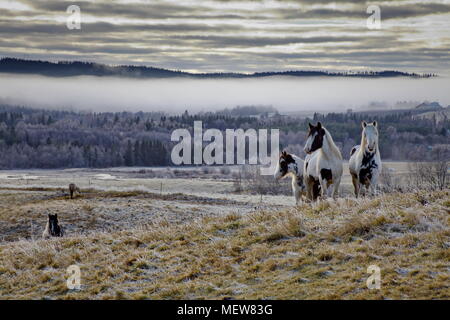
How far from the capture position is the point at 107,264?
12555 millimetres

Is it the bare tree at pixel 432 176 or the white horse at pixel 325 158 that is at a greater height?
the white horse at pixel 325 158

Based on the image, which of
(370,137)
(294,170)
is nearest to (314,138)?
(370,137)

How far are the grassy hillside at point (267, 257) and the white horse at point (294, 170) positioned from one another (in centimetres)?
544

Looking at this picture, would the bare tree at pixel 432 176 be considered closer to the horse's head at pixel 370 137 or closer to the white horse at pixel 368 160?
the white horse at pixel 368 160

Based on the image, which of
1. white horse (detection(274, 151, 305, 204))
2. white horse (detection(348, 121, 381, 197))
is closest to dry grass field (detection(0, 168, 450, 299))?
white horse (detection(348, 121, 381, 197))

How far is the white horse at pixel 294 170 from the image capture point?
804 inches

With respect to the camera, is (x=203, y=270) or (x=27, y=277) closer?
(x=203, y=270)

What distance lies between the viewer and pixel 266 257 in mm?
11344

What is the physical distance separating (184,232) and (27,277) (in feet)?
12.5
